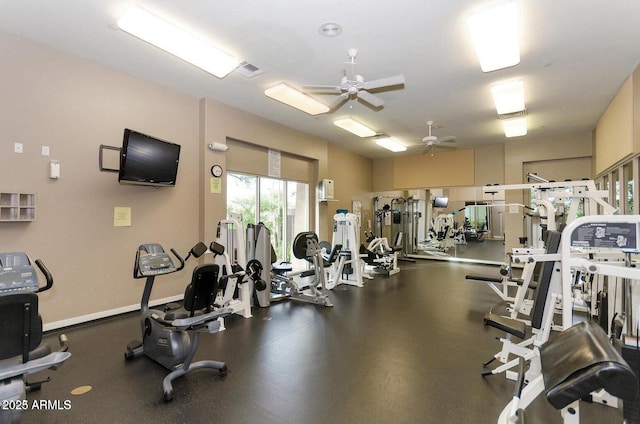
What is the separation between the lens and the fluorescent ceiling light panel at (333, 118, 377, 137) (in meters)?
5.79

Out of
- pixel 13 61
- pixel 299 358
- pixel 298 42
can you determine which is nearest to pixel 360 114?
pixel 298 42

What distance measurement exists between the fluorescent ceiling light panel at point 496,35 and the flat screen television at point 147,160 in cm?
384

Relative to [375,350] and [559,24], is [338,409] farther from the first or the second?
[559,24]

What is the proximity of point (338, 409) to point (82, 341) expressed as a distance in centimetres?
284

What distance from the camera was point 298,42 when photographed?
10.6ft

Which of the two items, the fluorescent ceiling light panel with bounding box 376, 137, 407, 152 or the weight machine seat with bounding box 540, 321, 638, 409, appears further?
the fluorescent ceiling light panel with bounding box 376, 137, 407, 152

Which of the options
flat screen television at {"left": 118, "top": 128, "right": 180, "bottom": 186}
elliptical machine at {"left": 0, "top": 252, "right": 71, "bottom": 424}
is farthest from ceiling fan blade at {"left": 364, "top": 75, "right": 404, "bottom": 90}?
elliptical machine at {"left": 0, "top": 252, "right": 71, "bottom": 424}

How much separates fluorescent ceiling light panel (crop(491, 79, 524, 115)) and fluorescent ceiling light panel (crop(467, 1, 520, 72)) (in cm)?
105

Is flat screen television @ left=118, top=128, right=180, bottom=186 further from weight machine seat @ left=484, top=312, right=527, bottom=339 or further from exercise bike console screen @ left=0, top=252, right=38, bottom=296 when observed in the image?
weight machine seat @ left=484, top=312, right=527, bottom=339

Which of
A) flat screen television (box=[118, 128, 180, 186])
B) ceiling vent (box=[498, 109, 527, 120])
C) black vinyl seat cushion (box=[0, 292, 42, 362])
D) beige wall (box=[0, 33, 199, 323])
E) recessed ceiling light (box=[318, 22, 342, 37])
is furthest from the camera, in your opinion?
ceiling vent (box=[498, 109, 527, 120])

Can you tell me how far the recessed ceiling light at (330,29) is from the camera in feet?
9.61

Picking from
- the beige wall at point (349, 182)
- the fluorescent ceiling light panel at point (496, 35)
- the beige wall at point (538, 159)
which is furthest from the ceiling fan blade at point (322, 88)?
the beige wall at point (538, 159)

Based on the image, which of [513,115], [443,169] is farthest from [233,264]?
[443,169]

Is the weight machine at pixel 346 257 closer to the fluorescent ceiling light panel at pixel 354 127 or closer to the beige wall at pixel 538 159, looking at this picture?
the fluorescent ceiling light panel at pixel 354 127
